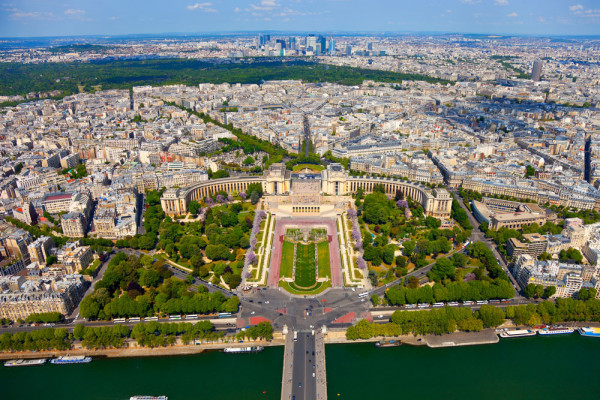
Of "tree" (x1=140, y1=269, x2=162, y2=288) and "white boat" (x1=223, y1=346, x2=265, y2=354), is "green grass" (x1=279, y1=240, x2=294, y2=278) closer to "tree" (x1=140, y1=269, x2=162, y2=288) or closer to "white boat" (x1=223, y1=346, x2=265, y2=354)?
"white boat" (x1=223, y1=346, x2=265, y2=354)

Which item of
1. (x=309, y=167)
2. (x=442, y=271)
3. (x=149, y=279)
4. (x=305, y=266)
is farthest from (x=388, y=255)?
(x=309, y=167)

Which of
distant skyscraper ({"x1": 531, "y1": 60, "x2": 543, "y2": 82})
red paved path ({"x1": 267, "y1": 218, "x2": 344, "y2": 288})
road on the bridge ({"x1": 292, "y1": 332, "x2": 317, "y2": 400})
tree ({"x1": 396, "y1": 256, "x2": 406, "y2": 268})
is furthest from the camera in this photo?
distant skyscraper ({"x1": 531, "y1": 60, "x2": 543, "y2": 82})

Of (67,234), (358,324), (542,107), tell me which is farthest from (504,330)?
(542,107)

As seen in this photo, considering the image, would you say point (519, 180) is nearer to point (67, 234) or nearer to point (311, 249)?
point (311, 249)

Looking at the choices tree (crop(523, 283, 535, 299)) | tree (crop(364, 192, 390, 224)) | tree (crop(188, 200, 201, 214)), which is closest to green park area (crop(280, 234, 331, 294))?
tree (crop(364, 192, 390, 224))

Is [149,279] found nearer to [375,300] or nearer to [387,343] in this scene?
[375,300]

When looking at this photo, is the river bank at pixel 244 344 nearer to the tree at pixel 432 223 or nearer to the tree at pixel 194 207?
the tree at pixel 432 223

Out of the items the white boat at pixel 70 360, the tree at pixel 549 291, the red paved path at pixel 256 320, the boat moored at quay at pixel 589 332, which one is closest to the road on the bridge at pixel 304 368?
the red paved path at pixel 256 320
